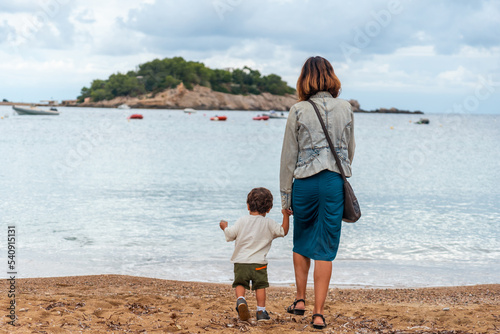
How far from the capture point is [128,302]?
5.05 m

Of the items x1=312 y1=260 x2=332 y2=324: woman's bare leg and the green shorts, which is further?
the green shorts

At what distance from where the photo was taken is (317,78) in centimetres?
411

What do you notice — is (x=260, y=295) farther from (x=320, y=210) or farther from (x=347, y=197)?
(x=347, y=197)

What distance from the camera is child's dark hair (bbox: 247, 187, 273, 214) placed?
416 cm

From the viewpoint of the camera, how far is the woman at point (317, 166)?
3.99 meters

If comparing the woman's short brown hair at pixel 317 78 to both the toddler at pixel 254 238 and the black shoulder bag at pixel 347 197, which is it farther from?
the toddler at pixel 254 238

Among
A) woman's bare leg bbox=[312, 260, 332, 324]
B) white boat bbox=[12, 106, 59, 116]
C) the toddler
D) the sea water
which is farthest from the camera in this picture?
white boat bbox=[12, 106, 59, 116]

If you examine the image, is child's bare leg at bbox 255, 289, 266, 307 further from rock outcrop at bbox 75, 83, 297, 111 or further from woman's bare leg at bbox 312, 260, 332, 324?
rock outcrop at bbox 75, 83, 297, 111

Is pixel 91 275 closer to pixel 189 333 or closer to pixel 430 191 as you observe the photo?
pixel 189 333

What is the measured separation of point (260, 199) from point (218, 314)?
1218 millimetres

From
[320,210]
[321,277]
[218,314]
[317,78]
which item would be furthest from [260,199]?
[218,314]

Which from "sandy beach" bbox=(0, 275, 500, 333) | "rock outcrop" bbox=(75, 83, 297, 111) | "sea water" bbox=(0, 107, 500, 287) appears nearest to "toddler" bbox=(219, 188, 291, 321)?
"sandy beach" bbox=(0, 275, 500, 333)

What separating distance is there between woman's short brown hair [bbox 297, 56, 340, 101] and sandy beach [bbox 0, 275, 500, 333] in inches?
76.2

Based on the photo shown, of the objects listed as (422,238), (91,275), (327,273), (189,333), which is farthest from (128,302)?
(422,238)
